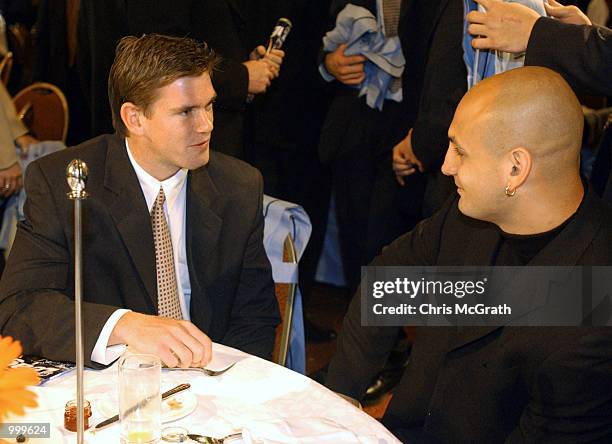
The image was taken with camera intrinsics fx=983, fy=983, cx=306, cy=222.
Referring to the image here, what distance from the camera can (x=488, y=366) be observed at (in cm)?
217

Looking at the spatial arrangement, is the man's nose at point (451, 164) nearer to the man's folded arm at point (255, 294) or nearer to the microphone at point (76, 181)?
the man's folded arm at point (255, 294)

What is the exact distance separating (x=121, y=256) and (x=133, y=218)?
104mm

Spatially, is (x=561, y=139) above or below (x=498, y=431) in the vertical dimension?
above

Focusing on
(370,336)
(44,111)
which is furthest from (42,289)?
(44,111)

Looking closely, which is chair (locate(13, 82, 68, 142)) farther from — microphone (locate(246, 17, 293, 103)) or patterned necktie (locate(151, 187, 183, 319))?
patterned necktie (locate(151, 187, 183, 319))

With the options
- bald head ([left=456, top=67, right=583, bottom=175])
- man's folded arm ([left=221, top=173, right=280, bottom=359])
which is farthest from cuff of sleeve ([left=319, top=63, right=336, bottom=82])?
bald head ([left=456, top=67, right=583, bottom=175])

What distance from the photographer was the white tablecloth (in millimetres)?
1808

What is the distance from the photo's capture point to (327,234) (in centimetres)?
484


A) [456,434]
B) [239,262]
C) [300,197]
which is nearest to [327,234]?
[300,197]

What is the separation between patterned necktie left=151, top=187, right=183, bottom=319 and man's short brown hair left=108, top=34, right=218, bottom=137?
0.27m

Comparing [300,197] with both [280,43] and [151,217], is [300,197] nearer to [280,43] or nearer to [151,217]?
[280,43]

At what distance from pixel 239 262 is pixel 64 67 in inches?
104

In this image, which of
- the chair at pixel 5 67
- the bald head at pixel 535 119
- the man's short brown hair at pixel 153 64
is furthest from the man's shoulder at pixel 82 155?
the chair at pixel 5 67

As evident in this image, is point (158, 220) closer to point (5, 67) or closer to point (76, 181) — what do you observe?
point (76, 181)
